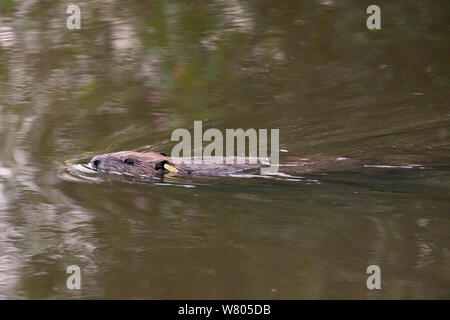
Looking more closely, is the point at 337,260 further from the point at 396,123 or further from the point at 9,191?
the point at 396,123

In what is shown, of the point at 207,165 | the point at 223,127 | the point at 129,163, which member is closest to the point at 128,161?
the point at 129,163

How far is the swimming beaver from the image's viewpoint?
6.68 meters

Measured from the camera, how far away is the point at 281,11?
1098cm

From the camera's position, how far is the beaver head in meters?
6.69

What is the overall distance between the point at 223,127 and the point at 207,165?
1.21m

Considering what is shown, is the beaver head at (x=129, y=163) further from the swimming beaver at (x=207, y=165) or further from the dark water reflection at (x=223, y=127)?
the dark water reflection at (x=223, y=127)

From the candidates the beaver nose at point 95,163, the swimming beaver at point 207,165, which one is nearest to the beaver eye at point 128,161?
the swimming beaver at point 207,165

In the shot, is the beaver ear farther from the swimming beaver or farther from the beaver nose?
the beaver nose

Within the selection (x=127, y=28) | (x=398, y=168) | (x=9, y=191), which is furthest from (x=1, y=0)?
(x=398, y=168)

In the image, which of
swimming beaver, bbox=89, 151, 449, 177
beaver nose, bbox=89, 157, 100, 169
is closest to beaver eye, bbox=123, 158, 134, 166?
swimming beaver, bbox=89, 151, 449, 177

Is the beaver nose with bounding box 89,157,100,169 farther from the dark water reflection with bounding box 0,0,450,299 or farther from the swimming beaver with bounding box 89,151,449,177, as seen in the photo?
the dark water reflection with bounding box 0,0,450,299

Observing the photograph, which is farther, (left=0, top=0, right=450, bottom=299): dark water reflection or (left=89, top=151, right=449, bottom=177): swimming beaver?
(left=89, top=151, right=449, bottom=177): swimming beaver

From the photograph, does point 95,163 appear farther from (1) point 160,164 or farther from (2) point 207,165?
(2) point 207,165

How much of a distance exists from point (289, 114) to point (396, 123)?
1.04 metres
